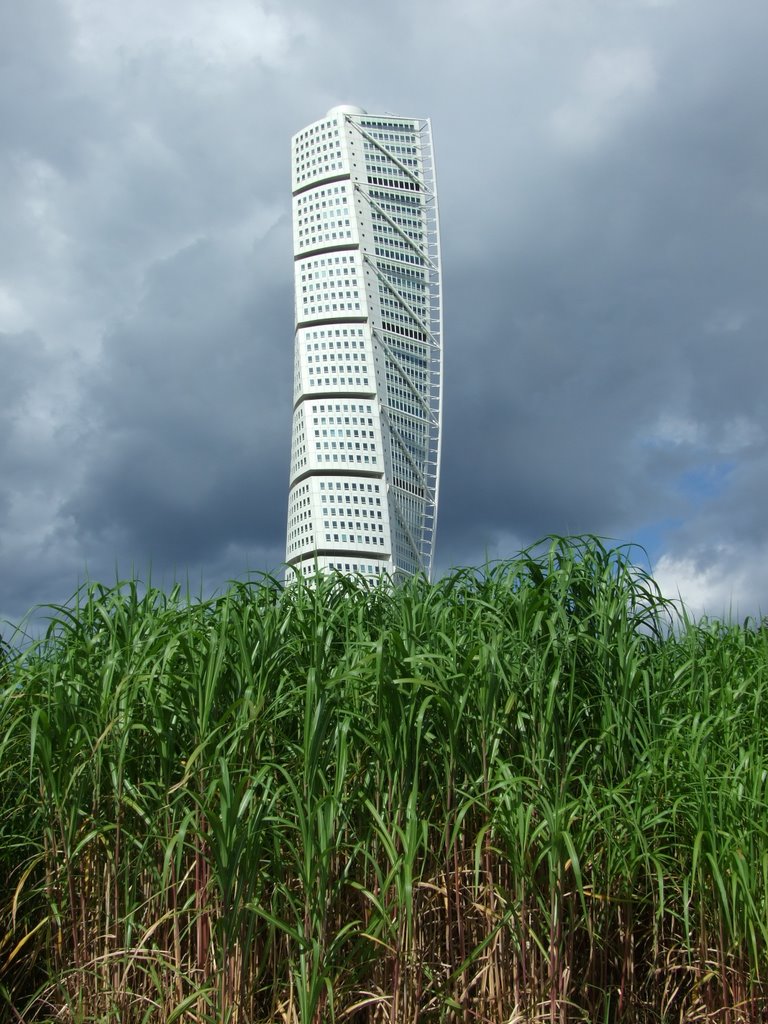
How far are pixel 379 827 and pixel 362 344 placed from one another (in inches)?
1902

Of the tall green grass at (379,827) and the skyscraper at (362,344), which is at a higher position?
the skyscraper at (362,344)

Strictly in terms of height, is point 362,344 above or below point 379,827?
above

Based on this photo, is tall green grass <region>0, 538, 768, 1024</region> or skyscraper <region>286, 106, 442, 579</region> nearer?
tall green grass <region>0, 538, 768, 1024</region>

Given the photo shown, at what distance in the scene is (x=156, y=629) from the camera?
Result: 16.1 feet

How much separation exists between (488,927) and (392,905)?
0.56 m

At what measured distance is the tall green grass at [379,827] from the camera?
3.93m

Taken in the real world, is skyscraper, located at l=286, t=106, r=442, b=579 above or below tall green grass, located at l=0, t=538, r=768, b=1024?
above

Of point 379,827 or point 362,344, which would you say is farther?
point 362,344

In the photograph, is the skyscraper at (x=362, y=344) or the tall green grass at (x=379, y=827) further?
the skyscraper at (x=362, y=344)

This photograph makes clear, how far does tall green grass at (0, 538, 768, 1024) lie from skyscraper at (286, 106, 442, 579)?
43141 millimetres

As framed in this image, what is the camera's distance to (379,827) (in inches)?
163

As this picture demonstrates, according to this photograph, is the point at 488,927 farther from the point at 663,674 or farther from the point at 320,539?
the point at 320,539

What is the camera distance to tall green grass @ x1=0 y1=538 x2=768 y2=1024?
393cm

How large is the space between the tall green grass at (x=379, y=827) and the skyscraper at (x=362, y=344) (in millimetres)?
43141
